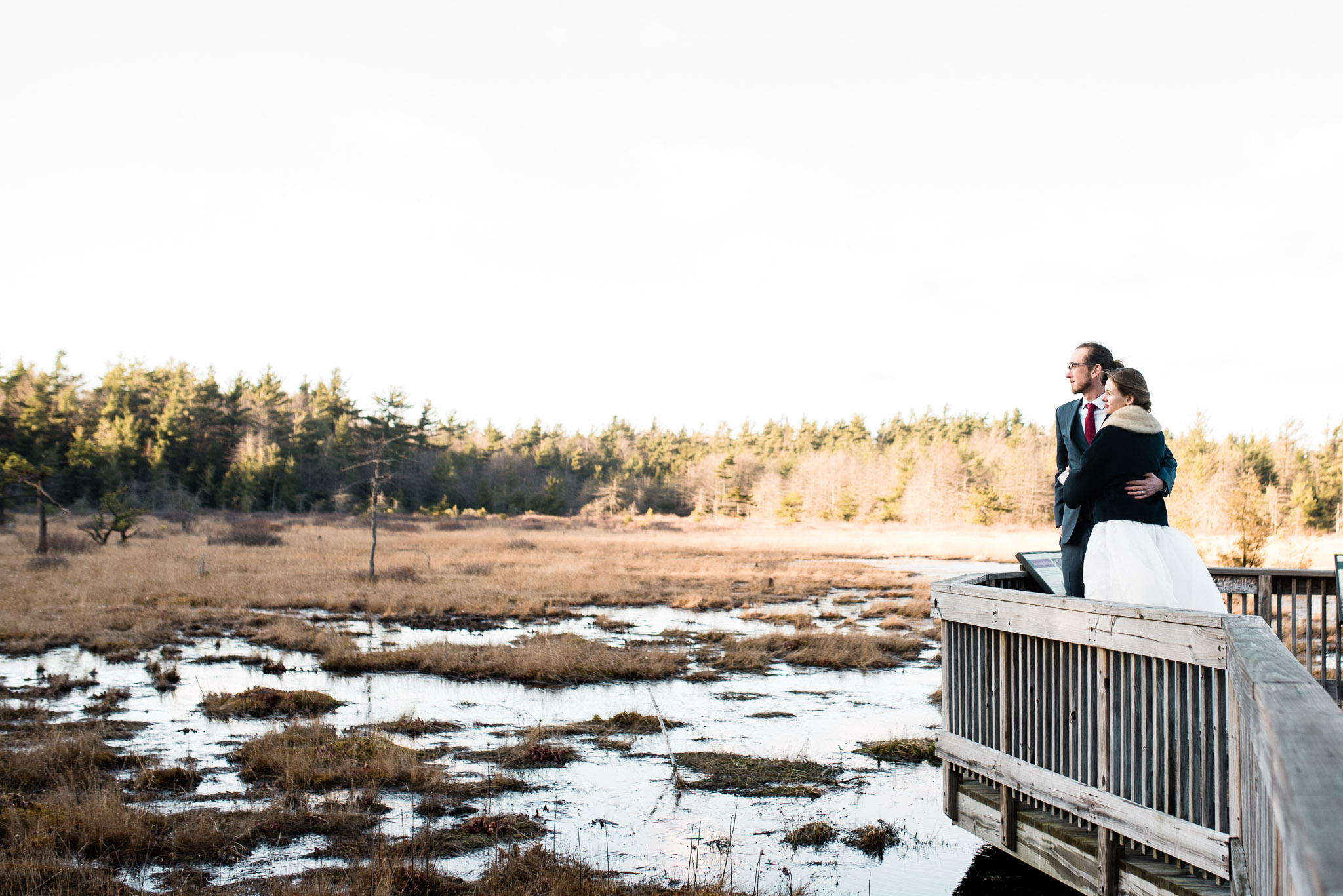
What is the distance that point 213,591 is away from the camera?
2159 centimetres

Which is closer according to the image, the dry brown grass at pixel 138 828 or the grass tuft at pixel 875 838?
the dry brown grass at pixel 138 828

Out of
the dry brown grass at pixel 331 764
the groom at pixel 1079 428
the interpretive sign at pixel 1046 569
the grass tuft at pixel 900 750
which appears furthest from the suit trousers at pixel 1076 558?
the dry brown grass at pixel 331 764

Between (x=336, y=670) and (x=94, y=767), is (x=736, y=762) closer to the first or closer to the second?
(x=94, y=767)

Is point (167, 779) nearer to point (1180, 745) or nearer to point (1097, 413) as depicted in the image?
point (1180, 745)

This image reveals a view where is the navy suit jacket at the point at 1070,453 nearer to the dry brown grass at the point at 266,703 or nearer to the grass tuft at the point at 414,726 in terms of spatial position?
the grass tuft at the point at 414,726

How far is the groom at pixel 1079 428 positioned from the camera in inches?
207

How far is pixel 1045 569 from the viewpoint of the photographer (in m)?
6.44

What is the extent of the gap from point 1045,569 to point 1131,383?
2131 mm

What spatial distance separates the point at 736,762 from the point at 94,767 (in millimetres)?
5781

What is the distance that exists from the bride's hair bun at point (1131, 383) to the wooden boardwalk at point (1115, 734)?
3.64 ft

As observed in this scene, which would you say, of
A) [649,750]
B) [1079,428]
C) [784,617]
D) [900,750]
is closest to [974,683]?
[1079,428]

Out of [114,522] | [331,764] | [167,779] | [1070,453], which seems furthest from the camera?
[114,522]

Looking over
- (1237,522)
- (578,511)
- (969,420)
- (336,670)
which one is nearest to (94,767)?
(336,670)

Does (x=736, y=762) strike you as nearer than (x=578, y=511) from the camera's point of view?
Yes
